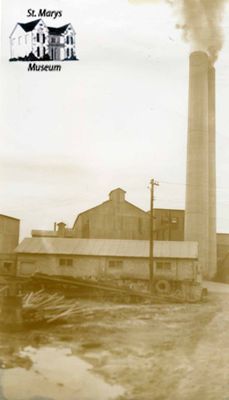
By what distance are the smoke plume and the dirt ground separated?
2.69 m

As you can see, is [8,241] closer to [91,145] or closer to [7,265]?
[7,265]

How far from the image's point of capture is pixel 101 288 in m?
4.04

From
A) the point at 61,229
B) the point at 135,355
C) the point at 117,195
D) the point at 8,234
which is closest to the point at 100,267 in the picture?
the point at 61,229

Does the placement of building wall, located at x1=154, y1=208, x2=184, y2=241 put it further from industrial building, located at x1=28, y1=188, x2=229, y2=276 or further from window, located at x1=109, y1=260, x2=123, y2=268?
window, located at x1=109, y1=260, x2=123, y2=268

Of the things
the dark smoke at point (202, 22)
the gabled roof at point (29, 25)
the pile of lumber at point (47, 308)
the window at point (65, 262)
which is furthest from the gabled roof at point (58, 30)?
the pile of lumber at point (47, 308)

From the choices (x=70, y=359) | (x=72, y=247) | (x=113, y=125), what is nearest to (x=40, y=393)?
(x=70, y=359)

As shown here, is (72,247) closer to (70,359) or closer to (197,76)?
(70,359)

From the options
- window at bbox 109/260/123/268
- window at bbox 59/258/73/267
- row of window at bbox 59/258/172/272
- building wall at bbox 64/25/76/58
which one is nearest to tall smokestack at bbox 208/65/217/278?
row of window at bbox 59/258/172/272

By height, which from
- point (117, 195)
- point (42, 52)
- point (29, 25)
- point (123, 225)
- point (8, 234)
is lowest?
point (8, 234)

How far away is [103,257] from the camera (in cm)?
454

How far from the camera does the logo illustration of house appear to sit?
3.24 m

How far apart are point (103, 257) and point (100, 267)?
0.14m

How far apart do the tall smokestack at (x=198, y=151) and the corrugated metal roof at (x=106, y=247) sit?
1.59 ft

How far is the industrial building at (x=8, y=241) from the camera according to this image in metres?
3.34
